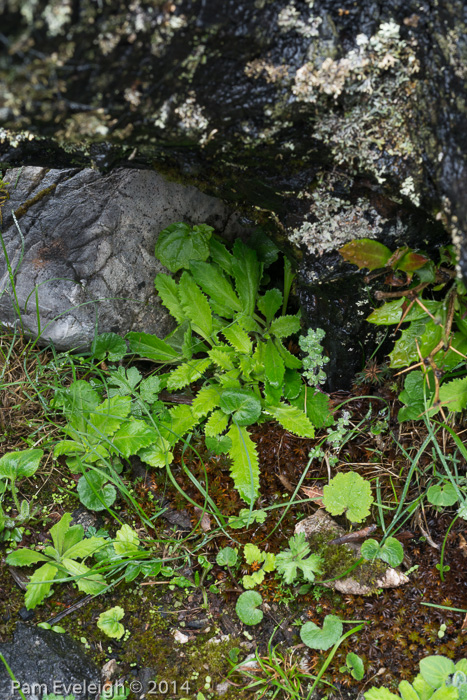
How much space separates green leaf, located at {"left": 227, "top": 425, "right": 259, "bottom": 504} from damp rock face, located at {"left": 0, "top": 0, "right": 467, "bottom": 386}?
1179mm

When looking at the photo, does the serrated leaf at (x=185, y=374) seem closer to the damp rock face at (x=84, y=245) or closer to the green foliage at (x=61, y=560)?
the damp rock face at (x=84, y=245)

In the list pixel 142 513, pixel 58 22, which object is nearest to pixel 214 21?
pixel 58 22

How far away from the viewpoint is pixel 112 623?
230 cm

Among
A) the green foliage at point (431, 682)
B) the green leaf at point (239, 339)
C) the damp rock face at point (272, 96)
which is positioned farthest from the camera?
the green leaf at point (239, 339)

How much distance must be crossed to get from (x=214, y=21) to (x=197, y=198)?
146 centimetres

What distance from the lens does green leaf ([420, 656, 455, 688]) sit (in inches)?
79.8

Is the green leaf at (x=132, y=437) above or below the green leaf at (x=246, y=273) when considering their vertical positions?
below

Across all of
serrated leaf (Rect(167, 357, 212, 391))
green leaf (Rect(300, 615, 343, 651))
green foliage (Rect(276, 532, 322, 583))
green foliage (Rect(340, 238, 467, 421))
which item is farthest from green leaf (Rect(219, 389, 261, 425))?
green leaf (Rect(300, 615, 343, 651))

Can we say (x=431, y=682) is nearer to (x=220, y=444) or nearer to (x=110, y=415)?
(x=220, y=444)

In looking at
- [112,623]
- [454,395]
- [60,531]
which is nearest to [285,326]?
[454,395]

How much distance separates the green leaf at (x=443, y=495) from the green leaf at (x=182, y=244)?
178cm

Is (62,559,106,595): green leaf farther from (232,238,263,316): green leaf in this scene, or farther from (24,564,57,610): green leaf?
(232,238,263,316): green leaf

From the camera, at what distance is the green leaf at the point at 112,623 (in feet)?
7.52

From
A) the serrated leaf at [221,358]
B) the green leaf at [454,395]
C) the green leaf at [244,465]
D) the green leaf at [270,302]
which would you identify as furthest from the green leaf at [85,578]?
the green leaf at [454,395]
